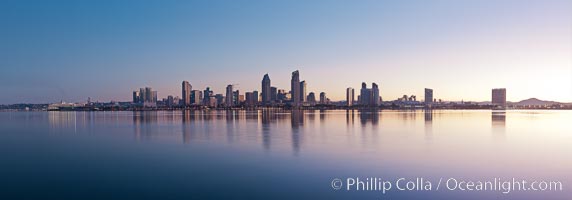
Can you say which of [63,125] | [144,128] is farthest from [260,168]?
[63,125]

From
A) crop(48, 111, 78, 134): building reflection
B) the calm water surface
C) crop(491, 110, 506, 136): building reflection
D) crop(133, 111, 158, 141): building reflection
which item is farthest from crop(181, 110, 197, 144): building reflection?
crop(491, 110, 506, 136): building reflection

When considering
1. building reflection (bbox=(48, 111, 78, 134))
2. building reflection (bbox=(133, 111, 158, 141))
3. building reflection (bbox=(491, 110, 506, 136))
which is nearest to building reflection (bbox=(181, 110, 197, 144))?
building reflection (bbox=(133, 111, 158, 141))

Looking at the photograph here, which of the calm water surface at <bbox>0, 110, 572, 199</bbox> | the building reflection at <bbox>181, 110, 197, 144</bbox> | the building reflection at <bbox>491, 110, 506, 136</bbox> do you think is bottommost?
the building reflection at <bbox>491, 110, 506, 136</bbox>

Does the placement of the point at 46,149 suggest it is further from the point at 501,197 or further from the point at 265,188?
the point at 501,197

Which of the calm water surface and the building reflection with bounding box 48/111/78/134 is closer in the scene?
the calm water surface

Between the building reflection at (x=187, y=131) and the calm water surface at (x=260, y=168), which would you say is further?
the building reflection at (x=187, y=131)

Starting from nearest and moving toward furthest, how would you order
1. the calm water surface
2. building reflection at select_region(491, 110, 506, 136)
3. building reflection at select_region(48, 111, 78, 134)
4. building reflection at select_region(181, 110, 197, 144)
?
1. the calm water surface
2. building reflection at select_region(181, 110, 197, 144)
3. building reflection at select_region(491, 110, 506, 136)
4. building reflection at select_region(48, 111, 78, 134)

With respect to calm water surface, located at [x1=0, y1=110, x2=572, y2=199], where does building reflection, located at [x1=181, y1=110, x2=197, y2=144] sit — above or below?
above

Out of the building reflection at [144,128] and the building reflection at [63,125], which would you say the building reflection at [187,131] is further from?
the building reflection at [63,125]

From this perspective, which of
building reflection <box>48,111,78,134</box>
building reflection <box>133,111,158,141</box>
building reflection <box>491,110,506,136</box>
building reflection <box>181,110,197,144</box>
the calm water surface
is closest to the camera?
the calm water surface

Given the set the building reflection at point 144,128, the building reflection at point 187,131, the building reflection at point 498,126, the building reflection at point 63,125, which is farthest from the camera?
the building reflection at point 63,125

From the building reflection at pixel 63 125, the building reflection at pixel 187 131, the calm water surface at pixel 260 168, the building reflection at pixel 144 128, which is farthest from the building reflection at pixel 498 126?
the building reflection at pixel 63 125

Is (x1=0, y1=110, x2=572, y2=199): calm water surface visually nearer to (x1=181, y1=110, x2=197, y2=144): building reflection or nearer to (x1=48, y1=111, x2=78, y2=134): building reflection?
(x1=181, y1=110, x2=197, y2=144): building reflection

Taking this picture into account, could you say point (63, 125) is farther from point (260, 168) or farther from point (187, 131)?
point (260, 168)
